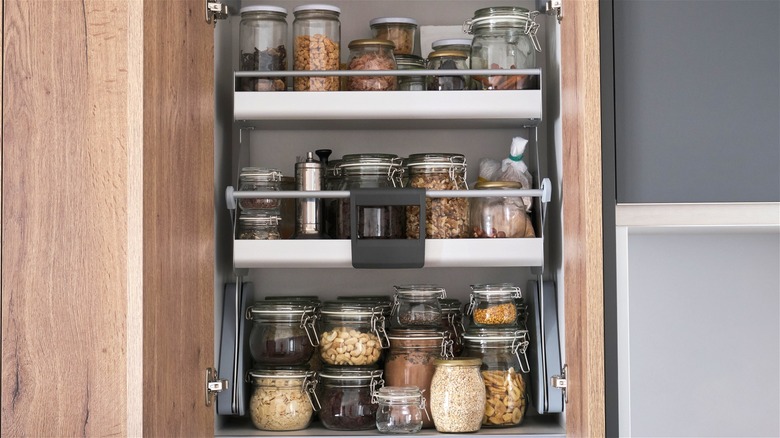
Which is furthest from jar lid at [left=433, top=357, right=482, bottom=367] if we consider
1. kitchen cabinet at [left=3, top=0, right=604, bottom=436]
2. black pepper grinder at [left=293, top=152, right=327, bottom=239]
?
kitchen cabinet at [left=3, top=0, right=604, bottom=436]

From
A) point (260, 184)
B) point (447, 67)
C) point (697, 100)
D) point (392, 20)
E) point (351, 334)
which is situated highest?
point (392, 20)

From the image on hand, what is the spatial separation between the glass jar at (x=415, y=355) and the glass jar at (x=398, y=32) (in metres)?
0.57

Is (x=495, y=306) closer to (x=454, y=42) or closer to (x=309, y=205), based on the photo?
(x=309, y=205)

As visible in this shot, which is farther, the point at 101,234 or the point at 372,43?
the point at 372,43

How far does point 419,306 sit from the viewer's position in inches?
65.3

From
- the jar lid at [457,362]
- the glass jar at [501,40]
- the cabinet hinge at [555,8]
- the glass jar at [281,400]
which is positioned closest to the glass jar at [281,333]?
the glass jar at [281,400]

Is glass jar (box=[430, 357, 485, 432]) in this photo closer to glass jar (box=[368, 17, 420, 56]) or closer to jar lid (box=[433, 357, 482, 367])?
jar lid (box=[433, 357, 482, 367])

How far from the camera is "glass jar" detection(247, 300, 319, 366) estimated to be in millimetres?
1633

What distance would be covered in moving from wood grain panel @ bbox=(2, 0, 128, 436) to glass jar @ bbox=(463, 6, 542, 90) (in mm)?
747

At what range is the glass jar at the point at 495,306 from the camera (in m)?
1.63

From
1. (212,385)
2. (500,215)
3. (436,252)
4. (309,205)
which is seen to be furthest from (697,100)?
(212,385)

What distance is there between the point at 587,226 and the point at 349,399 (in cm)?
56

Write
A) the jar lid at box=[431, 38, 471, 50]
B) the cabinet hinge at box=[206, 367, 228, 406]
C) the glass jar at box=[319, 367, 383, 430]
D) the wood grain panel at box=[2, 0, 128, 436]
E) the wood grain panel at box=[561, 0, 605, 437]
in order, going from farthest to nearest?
the jar lid at box=[431, 38, 471, 50] < the glass jar at box=[319, 367, 383, 430] < the cabinet hinge at box=[206, 367, 228, 406] < the wood grain panel at box=[561, 0, 605, 437] < the wood grain panel at box=[2, 0, 128, 436]

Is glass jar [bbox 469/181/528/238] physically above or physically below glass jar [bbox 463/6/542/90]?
below
